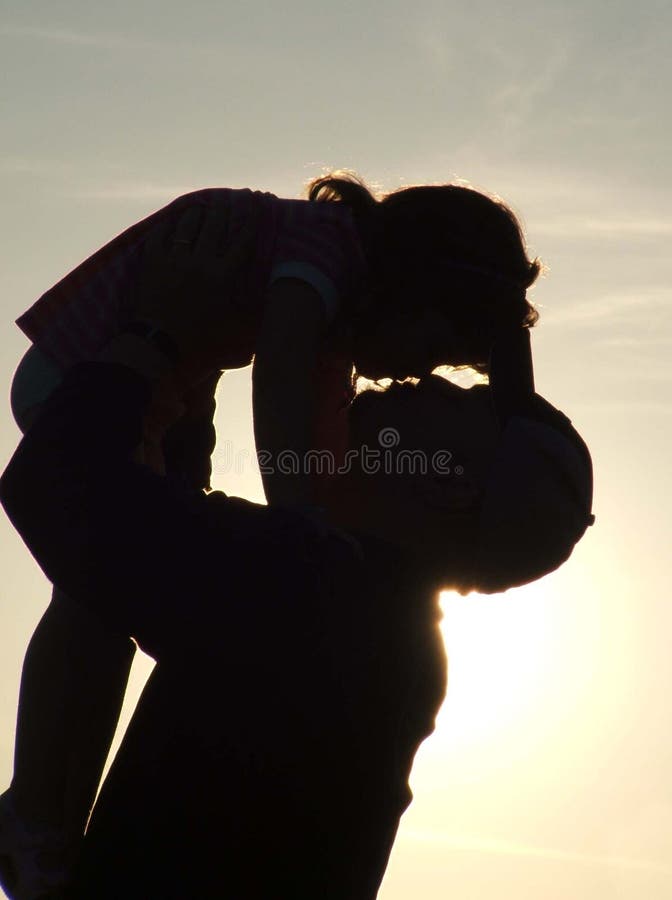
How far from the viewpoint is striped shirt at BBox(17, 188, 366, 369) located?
2.03 m

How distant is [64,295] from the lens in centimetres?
213

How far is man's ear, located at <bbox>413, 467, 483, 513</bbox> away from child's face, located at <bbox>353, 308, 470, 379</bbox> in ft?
1.01

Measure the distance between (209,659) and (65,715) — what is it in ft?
2.30

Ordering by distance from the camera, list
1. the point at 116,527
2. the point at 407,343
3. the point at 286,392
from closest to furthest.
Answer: the point at 116,527 < the point at 286,392 < the point at 407,343

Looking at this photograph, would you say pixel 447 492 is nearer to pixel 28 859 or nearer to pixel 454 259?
pixel 454 259

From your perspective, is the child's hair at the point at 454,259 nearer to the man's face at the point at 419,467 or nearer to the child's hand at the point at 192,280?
the man's face at the point at 419,467

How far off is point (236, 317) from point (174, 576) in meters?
0.69

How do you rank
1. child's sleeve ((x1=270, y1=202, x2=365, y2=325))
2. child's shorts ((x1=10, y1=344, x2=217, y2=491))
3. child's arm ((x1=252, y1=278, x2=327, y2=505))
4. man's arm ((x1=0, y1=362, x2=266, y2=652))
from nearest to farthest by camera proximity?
man's arm ((x1=0, y1=362, x2=266, y2=652))
child's arm ((x1=252, y1=278, x2=327, y2=505))
child's sleeve ((x1=270, y1=202, x2=365, y2=325))
child's shorts ((x1=10, y1=344, x2=217, y2=491))

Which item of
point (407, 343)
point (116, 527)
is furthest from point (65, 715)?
point (407, 343)

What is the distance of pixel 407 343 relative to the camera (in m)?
2.14

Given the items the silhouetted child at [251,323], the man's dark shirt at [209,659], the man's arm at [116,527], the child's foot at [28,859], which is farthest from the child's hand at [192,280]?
the child's foot at [28,859]

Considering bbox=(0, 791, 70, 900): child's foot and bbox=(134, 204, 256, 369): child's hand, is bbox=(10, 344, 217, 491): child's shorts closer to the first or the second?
bbox=(134, 204, 256, 369): child's hand

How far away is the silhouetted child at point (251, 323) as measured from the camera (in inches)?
79.5

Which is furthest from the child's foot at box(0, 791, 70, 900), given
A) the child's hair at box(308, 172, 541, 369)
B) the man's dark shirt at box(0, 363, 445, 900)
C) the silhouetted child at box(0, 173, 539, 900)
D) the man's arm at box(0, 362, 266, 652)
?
the child's hair at box(308, 172, 541, 369)
